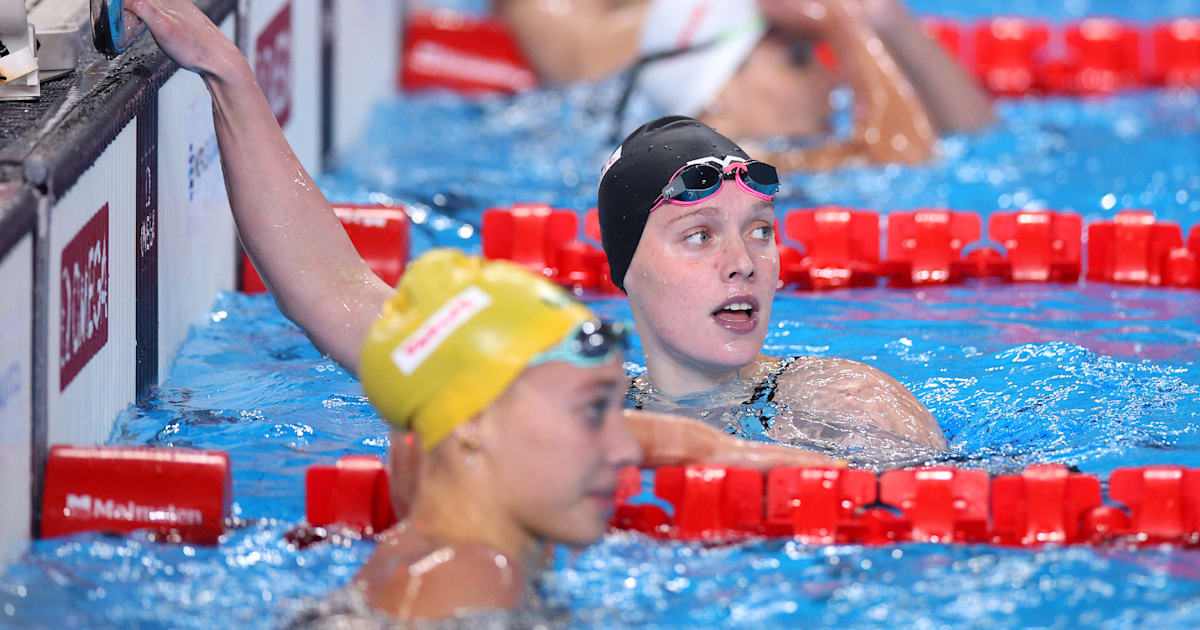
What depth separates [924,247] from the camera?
4.55 metres

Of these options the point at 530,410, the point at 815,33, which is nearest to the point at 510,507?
the point at 530,410

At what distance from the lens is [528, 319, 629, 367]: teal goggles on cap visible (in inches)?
82.3

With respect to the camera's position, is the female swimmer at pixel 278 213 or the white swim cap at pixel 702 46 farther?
the white swim cap at pixel 702 46

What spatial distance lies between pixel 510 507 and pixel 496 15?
Answer: 6414 mm

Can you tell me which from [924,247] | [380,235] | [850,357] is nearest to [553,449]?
[850,357]

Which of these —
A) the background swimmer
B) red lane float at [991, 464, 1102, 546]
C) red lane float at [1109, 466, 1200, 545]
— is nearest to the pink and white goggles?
red lane float at [991, 464, 1102, 546]

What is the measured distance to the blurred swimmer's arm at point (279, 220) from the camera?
3016mm

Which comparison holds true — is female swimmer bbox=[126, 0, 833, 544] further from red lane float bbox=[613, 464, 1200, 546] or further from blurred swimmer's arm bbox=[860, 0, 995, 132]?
blurred swimmer's arm bbox=[860, 0, 995, 132]

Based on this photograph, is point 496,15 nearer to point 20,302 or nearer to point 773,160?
point 773,160

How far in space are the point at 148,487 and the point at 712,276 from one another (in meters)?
1.10

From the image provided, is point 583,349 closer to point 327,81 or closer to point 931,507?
point 931,507

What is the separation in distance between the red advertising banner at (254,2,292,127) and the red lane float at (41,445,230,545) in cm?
205

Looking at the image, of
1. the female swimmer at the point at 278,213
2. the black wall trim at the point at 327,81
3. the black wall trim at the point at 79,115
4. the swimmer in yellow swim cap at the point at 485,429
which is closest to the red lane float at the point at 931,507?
the swimmer in yellow swim cap at the point at 485,429

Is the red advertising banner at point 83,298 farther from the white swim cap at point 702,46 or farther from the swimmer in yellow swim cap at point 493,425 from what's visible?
the white swim cap at point 702,46
